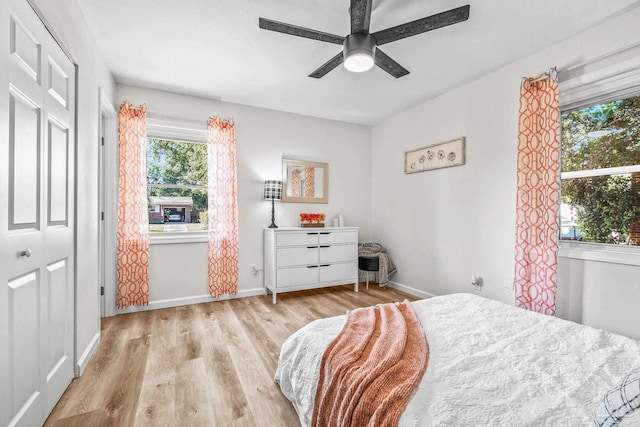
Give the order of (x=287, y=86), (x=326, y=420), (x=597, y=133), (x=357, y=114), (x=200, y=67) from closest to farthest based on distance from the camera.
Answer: (x=326, y=420)
(x=597, y=133)
(x=200, y=67)
(x=287, y=86)
(x=357, y=114)

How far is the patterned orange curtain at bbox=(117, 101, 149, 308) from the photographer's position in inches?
123

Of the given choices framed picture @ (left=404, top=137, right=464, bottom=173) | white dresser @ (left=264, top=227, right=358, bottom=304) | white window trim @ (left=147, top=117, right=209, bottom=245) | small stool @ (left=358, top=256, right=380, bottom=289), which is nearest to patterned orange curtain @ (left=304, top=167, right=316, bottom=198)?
white dresser @ (left=264, top=227, right=358, bottom=304)

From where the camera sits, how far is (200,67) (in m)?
2.86

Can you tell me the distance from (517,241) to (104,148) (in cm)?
407

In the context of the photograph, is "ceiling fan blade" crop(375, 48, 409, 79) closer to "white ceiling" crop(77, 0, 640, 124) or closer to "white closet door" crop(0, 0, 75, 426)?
"white ceiling" crop(77, 0, 640, 124)

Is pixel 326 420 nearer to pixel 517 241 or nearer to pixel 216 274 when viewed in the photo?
pixel 517 241

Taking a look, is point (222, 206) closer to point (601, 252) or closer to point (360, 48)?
point (360, 48)

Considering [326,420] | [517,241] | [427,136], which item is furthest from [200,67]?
[517,241]

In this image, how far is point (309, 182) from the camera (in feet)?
14.0

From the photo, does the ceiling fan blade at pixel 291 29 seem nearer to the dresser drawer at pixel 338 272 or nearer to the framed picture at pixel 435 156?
the framed picture at pixel 435 156

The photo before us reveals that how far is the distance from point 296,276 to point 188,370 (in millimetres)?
1754

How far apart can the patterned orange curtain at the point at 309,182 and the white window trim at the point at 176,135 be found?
4.57 ft

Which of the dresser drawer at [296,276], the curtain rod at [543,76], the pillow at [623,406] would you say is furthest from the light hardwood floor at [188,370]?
the curtain rod at [543,76]

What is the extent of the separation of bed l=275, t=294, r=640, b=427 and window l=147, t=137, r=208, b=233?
247cm
